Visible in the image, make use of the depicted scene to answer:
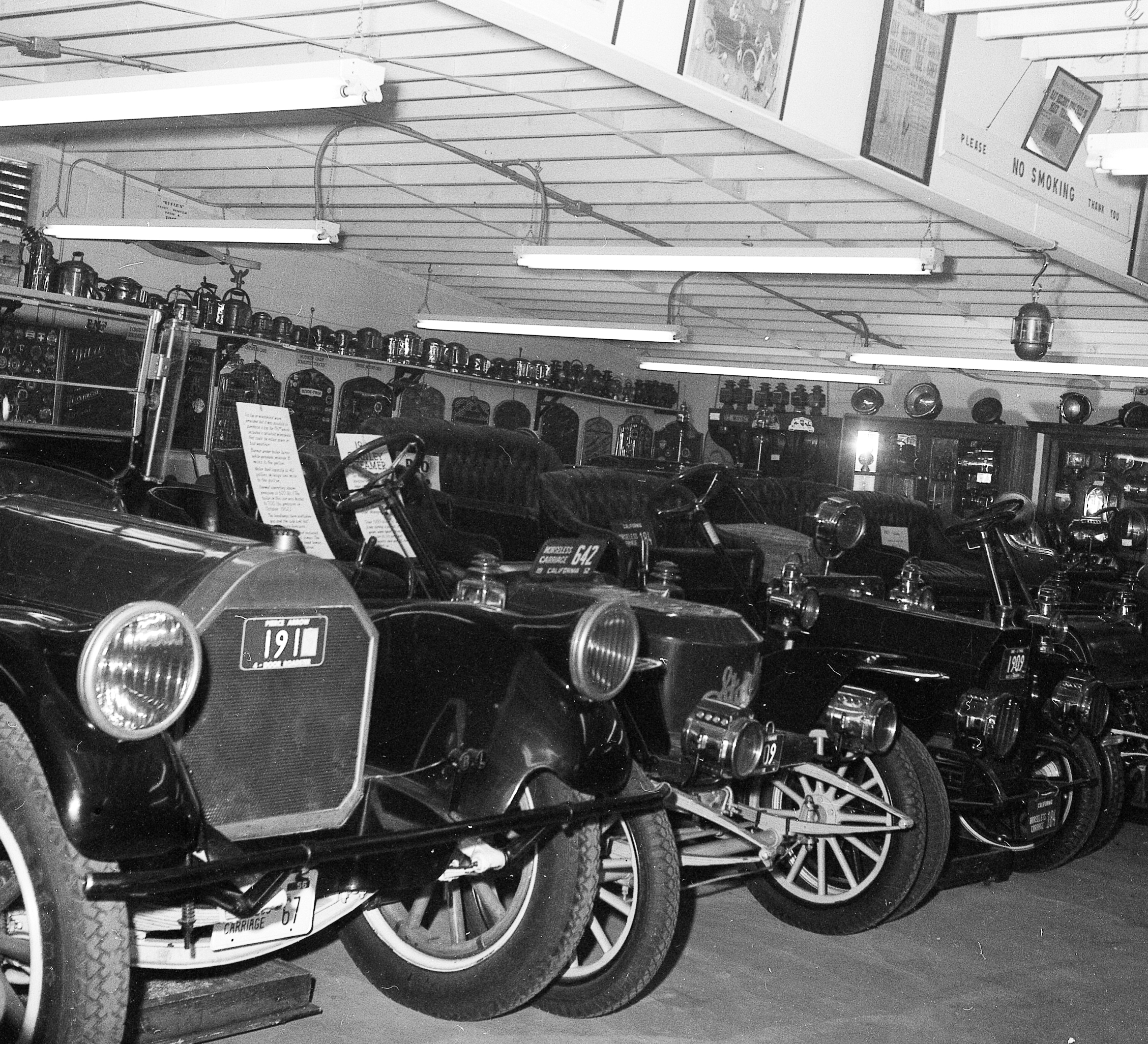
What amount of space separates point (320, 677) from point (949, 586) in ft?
17.3

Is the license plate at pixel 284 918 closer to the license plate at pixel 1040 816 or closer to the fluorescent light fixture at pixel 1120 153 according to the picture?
the license plate at pixel 1040 816

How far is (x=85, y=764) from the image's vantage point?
192 centimetres

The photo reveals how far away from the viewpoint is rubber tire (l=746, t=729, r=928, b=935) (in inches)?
144

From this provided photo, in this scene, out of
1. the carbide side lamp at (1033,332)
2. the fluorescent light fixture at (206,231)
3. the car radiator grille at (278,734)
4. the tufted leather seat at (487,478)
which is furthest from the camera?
the carbide side lamp at (1033,332)

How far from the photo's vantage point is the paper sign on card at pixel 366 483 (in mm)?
5137

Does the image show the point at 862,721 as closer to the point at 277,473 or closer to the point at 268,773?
the point at 268,773

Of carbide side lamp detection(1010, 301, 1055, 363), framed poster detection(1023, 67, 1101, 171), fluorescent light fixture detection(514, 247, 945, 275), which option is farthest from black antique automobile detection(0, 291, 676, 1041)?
carbide side lamp detection(1010, 301, 1055, 363)

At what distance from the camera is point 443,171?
884cm

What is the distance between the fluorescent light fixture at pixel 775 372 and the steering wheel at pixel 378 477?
30.1 feet

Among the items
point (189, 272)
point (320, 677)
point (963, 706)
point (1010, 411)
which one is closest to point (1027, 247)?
point (963, 706)

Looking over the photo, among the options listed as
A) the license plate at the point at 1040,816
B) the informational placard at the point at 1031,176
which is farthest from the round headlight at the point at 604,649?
the informational placard at the point at 1031,176

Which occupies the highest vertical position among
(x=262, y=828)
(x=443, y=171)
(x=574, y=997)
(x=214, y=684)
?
(x=443, y=171)

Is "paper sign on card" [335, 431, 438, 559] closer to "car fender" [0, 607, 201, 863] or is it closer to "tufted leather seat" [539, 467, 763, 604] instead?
"tufted leather seat" [539, 467, 763, 604]

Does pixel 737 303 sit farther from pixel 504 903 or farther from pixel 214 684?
pixel 214 684
